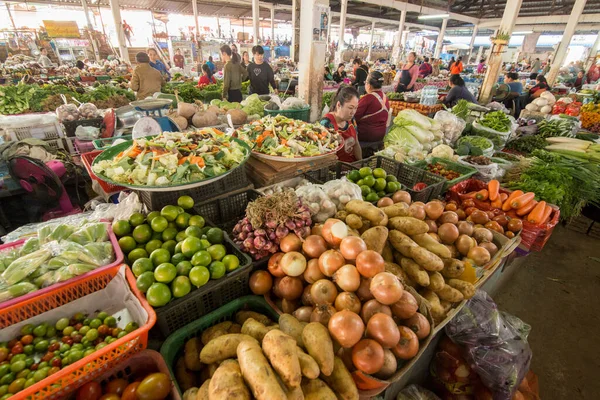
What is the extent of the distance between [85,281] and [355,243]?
4.91ft

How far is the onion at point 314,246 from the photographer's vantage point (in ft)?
5.73

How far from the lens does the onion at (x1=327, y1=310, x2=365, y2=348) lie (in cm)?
131

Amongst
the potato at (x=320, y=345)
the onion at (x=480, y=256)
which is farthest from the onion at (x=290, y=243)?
the onion at (x=480, y=256)

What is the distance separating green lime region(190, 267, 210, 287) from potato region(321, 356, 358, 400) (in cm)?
78

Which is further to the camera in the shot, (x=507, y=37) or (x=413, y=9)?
(x=413, y=9)

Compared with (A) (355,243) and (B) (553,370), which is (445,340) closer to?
(B) (553,370)

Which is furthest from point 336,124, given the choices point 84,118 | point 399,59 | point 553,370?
point 399,59

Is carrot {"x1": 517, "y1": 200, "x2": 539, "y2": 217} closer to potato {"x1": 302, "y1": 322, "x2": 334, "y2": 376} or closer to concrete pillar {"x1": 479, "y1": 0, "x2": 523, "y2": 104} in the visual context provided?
potato {"x1": 302, "y1": 322, "x2": 334, "y2": 376}

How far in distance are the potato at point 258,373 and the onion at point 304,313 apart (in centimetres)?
41

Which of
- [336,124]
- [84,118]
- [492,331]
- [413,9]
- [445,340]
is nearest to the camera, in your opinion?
[492,331]

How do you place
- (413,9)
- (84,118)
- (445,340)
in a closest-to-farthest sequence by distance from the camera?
(445,340), (84,118), (413,9)

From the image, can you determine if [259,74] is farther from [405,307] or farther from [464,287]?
[405,307]

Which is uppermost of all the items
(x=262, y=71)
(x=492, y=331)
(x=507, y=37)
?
(x=507, y=37)

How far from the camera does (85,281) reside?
1561 mm
